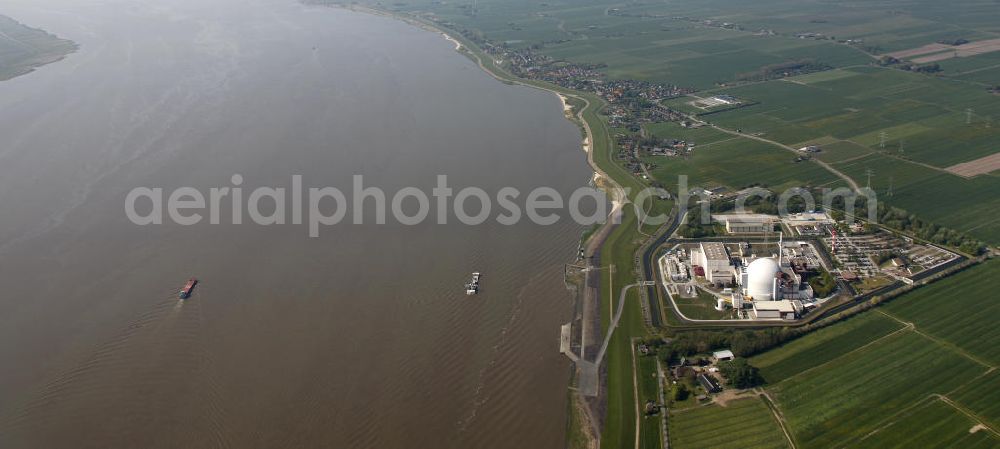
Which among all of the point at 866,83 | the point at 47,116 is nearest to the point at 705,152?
the point at 866,83

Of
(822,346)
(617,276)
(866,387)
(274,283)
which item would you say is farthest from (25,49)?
(866,387)

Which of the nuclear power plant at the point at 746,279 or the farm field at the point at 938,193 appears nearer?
the nuclear power plant at the point at 746,279

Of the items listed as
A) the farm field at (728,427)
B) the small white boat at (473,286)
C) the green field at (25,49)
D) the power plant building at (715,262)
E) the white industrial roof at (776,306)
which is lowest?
the farm field at (728,427)

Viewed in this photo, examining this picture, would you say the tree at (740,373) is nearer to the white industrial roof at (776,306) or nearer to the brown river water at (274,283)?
the white industrial roof at (776,306)

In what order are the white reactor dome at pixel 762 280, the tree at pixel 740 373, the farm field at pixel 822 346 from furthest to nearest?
the white reactor dome at pixel 762 280 < the farm field at pixel 822 346 < the tree at pixel 740 373

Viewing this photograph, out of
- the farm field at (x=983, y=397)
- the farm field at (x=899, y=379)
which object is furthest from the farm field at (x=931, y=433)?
the farm field at (x=983, y=397)
